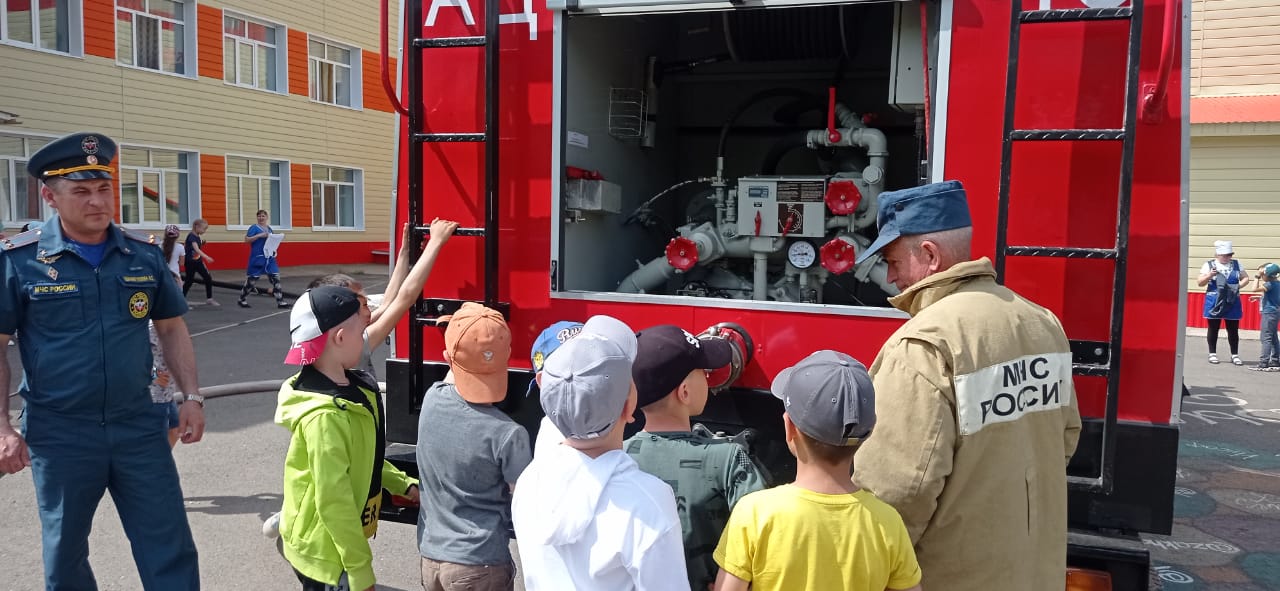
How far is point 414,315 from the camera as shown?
3527mm

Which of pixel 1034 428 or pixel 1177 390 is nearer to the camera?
pixel 1034 428

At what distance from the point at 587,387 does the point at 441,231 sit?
1.78 m

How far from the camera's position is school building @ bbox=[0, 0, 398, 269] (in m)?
A: 16.1

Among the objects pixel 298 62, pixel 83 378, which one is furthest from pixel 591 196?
pixel 298 62

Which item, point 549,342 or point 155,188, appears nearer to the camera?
point 549,342

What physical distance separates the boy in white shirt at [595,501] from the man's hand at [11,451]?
1995mm

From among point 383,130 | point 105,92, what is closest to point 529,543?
point 105,92

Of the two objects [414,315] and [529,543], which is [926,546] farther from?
[414,315]

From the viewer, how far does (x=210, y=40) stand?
18938 mm

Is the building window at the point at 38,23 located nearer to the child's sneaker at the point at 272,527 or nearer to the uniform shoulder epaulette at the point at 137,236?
the uniform shoulder epaulette at the point at 137,236

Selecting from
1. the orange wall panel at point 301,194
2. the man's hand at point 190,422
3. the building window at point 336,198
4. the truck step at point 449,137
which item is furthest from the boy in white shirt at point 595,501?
the building window at point 336,198

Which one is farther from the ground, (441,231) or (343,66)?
(343,66)

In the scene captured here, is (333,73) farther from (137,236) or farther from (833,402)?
(833,402)

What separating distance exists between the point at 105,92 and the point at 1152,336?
19.1m
